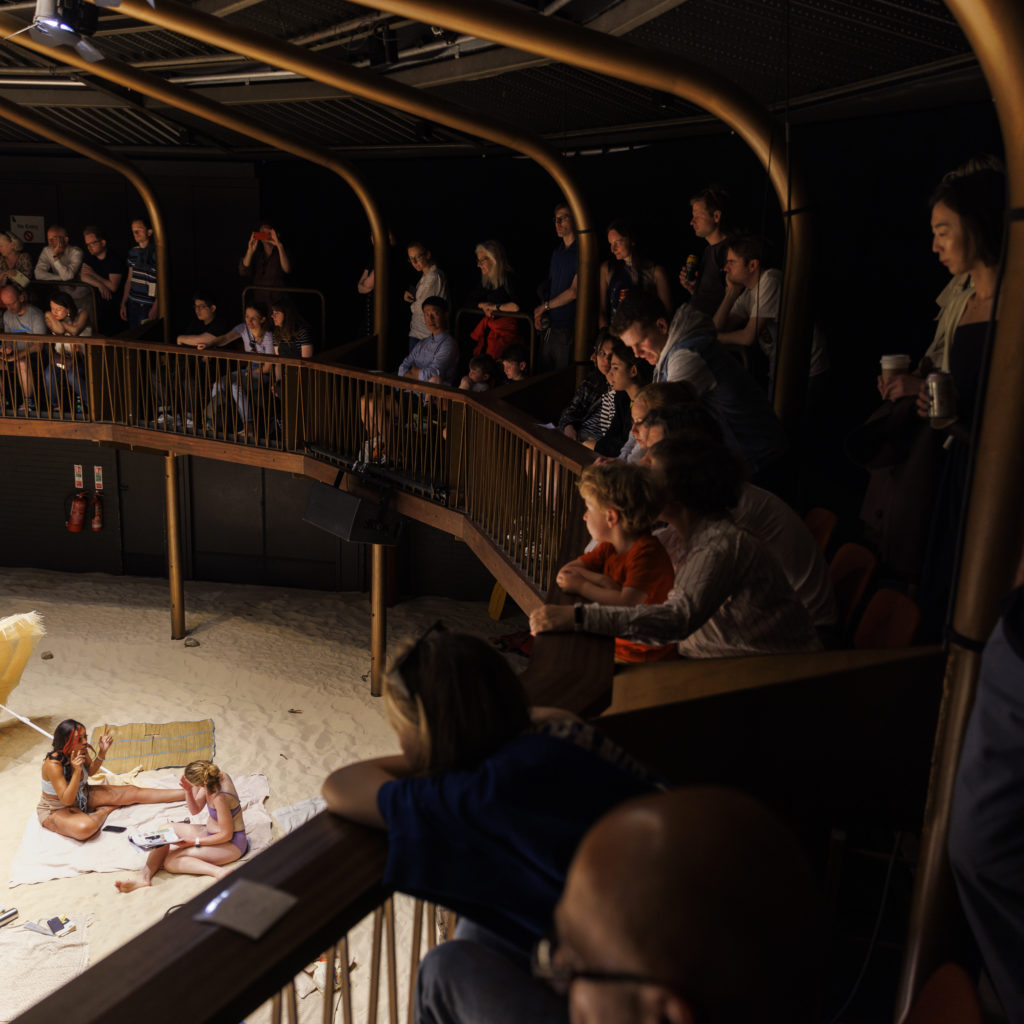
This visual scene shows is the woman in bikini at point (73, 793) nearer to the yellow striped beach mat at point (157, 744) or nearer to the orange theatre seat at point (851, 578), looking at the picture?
the yellow striped beach mat at point (157, 744)

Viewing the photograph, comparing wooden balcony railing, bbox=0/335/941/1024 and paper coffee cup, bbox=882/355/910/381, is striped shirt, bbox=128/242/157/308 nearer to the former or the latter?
wooden balcony railing, bbox=0/335/941/1024

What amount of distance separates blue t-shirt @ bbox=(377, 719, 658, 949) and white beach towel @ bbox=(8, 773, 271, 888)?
7.57 metres

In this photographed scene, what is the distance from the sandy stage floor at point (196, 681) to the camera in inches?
322

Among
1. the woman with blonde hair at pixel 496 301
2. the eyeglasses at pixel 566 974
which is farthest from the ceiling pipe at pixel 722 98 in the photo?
the eyeglasses at pixel 566 974

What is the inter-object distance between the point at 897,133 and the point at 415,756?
6.97 metres

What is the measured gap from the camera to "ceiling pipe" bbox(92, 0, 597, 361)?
7.36 m

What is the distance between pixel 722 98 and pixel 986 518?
12.9ft

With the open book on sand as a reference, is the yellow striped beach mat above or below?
above

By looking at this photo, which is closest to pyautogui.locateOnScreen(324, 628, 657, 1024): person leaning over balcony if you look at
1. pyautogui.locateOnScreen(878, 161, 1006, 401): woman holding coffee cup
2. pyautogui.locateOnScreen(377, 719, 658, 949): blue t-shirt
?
pyautogui.locateOnScreen(377, 719, 658, 949): blue t-shirt

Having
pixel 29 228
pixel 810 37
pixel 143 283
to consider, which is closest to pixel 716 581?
pixel 810 37

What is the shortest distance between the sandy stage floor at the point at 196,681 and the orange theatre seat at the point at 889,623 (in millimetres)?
6483

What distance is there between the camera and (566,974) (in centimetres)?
95

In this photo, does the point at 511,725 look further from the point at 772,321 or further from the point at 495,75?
the point at 495,75

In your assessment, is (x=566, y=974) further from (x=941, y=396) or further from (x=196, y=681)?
(x=196, y=681)
